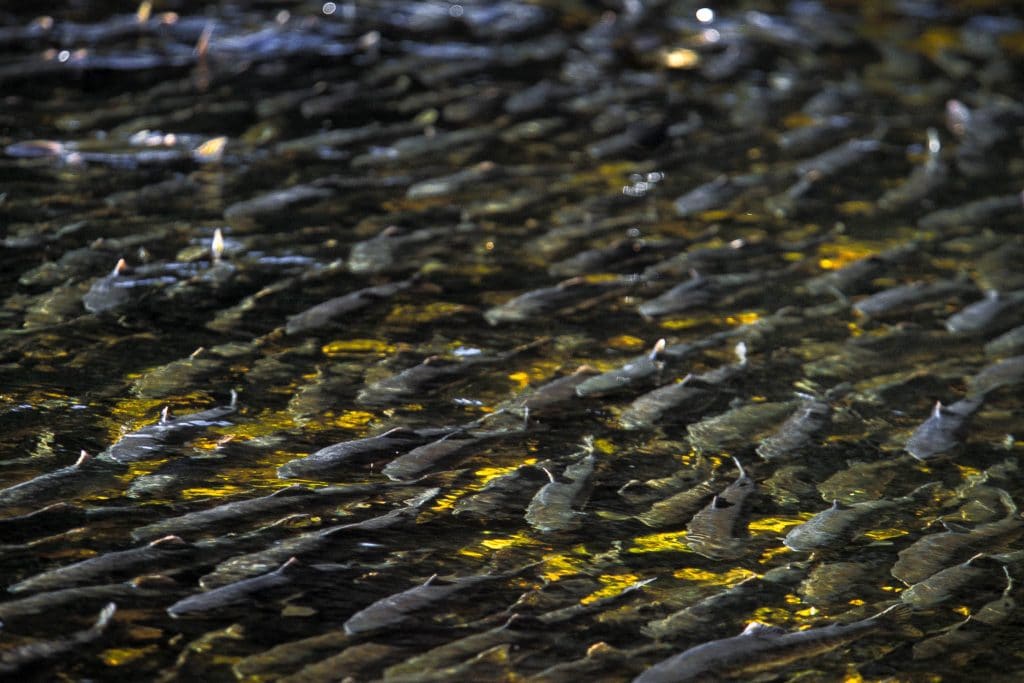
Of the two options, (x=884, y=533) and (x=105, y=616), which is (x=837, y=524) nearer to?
(x=884, y=533)

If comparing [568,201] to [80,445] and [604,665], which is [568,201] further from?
[604,665]

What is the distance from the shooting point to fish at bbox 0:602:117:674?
3.00m

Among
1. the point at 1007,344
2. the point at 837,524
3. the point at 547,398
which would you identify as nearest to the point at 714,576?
the point at 837,524

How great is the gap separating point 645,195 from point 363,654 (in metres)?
3.66

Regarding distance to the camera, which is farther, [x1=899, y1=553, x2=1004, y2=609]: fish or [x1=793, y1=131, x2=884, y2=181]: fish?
[x1=793, y1=131, x2=884, y2=181]: fish

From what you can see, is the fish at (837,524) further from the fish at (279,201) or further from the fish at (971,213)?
the fish at (279,201)

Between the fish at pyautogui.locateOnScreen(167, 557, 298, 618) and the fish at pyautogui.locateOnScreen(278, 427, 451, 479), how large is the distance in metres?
0.52

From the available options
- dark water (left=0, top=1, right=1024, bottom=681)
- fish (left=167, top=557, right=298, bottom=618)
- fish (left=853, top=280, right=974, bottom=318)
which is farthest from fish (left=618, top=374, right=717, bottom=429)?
fish (left=167, top=557, right=298, bottom=618)

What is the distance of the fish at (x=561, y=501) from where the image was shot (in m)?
3.84

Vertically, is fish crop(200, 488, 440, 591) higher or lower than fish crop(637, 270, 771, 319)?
higher

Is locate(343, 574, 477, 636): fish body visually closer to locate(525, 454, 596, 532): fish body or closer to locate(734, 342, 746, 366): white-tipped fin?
locate(525, 454, 596, 532): fish body

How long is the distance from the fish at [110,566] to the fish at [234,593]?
18 cm

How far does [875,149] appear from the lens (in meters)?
7.06

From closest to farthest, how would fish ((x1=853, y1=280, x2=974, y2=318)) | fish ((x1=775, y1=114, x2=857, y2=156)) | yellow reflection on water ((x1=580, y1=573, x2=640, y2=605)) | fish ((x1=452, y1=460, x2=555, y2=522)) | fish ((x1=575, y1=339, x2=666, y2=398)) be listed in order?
yellow reflection on water ((x1=580, y1=573, x2=640, y2=605)) → fish ((x1=452, y1=460, x2=555, y2=522)) → fish ((x1=575, y1=339, x2=666, y2=398)) → fish ((x1=853, y1=280, x2=974, y2=318)) → fish ((x1=775, y1=114, x2=857, y2=156))
